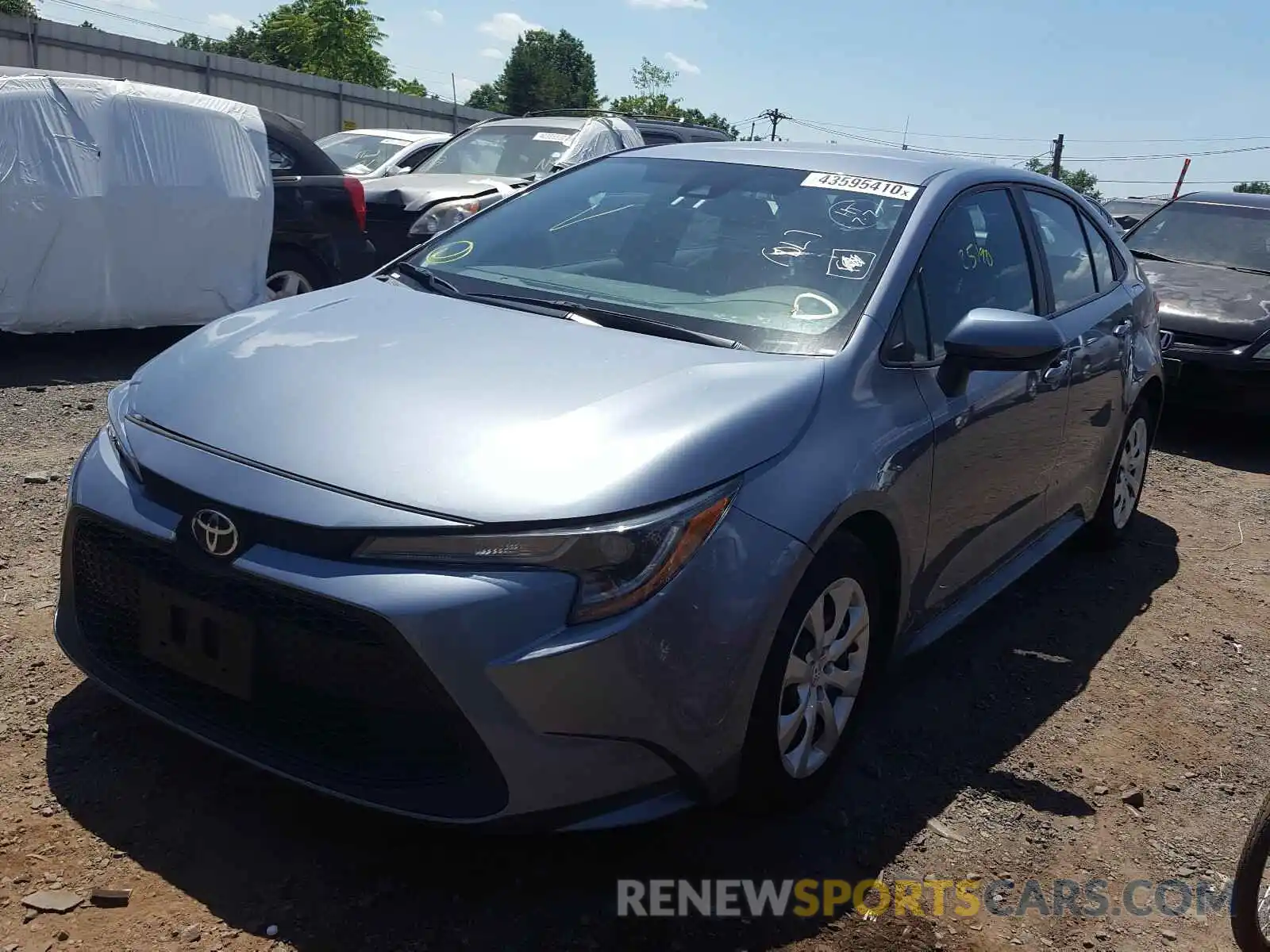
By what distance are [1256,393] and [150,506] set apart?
7143mm

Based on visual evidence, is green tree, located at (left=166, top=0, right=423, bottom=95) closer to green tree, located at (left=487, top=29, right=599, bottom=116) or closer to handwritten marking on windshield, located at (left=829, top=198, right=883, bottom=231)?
green tree, located at (left=487, top=29, right=599, bottom=116)

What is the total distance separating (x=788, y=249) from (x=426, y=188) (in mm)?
5897

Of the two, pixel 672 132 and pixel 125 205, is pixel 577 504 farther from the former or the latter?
pixel 672 132

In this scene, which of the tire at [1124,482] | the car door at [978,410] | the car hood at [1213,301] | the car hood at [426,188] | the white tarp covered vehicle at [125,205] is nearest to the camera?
the car door at [978,410]

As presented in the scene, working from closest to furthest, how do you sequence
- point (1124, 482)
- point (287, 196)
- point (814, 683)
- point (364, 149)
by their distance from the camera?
point (814, 683)
point (1124, 482)
point (287, 196)
point (364, 149)

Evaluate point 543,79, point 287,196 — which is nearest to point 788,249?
point 287,196

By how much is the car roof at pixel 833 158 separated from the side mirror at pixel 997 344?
63 cm

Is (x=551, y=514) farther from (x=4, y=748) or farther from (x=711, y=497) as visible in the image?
(x=4, y=748)

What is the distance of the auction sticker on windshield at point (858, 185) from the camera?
3580mm

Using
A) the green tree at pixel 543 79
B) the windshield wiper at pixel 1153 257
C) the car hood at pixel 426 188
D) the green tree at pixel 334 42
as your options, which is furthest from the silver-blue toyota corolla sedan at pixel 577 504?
the green tree at pixel 543 79

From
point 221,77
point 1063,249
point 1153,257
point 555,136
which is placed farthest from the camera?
point 221,77

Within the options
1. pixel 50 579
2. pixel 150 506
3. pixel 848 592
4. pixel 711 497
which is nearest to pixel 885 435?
pixel 848 592

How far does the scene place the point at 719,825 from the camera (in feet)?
9.58
